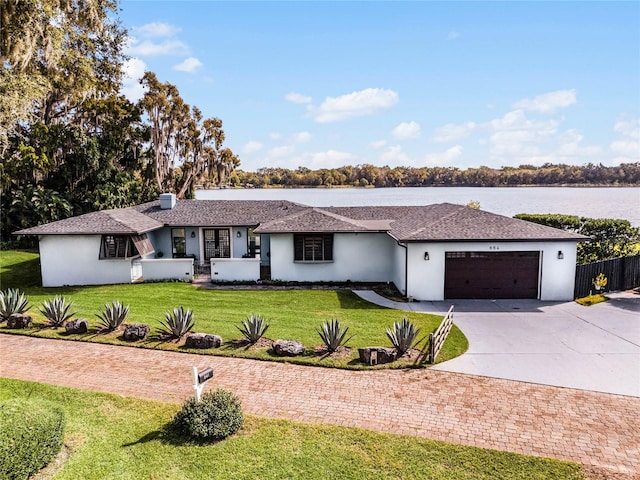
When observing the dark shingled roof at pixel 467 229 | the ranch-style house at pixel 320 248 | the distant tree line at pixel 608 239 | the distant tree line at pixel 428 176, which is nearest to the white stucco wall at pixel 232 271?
the ranch-style house at pixel 320 248

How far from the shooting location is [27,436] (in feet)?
20.4

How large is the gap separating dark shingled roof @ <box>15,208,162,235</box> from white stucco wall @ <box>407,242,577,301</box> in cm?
1254

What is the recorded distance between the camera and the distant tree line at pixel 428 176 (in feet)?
132

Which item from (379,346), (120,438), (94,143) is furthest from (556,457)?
(94,143)

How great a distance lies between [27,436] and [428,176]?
149 ft

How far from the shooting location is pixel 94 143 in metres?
31.0

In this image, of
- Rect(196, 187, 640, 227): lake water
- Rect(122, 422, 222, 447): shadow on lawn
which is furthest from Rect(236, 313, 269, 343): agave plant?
Rect(196, 187, 640, 227): lake water

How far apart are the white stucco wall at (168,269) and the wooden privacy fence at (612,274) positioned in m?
16.9

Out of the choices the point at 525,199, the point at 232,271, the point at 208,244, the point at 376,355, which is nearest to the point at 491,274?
the point at 376,355

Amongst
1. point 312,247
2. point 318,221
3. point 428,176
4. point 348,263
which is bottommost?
point 348,263

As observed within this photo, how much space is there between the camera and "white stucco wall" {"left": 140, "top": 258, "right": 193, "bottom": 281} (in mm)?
20406

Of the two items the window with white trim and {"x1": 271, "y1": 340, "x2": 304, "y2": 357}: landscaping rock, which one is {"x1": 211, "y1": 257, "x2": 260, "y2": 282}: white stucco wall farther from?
{"x1": 271, "y1": 340, "x2": 304, "y2": 357}: landscaping rock

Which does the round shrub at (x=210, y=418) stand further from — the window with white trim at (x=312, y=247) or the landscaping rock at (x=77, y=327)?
the window with white trim at (x=312, y=247)

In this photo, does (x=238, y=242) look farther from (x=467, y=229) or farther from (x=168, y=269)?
(x=467, y=229)
